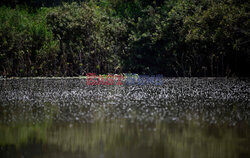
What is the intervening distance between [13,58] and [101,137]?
20765mm

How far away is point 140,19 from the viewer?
1246 inches

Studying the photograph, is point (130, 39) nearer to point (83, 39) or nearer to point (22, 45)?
point (83, 39)

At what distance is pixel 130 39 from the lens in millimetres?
31578

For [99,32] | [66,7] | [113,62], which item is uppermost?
[66,7]

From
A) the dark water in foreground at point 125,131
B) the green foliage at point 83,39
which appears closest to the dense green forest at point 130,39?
the green foliage at point 83,39

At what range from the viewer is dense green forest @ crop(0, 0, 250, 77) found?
24906 mm

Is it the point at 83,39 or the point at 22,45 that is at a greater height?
the point at 83,39

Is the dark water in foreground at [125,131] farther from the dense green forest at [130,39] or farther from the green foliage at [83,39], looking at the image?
the green foliage at [83,39]

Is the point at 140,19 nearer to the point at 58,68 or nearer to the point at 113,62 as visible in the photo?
the point at 113,62

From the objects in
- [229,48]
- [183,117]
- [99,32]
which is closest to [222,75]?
[229,48]

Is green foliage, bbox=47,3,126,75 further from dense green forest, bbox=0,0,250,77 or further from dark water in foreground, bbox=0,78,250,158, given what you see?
dark water in foreground, bbox=0,78,250,158

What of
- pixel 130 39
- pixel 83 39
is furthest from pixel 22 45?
pixel 130 39

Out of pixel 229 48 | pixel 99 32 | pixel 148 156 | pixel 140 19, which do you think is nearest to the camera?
pixel 148 156

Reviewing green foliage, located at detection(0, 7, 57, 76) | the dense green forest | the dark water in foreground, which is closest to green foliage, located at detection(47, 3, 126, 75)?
the dense green forest
